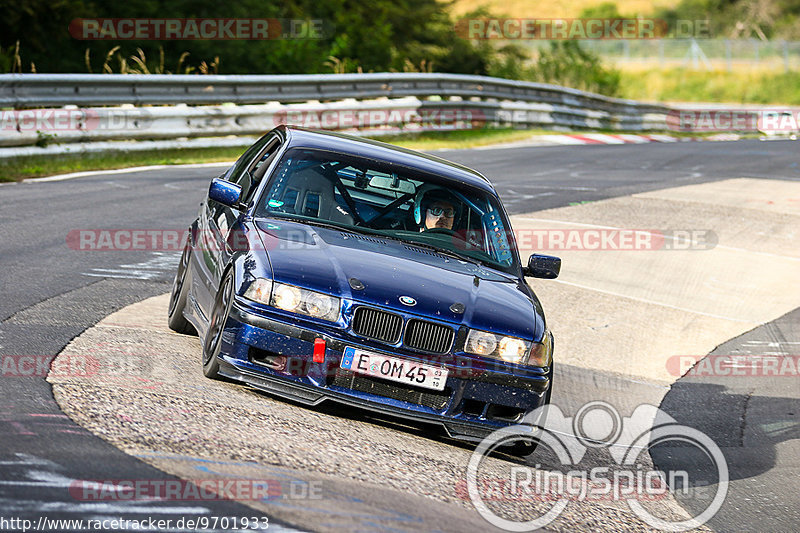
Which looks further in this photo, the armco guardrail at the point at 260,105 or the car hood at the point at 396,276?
the armco guardrail at the point at 260,105

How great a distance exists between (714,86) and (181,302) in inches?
2238

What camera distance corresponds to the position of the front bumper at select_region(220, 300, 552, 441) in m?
5.67

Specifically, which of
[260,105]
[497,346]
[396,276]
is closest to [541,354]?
[497,346]

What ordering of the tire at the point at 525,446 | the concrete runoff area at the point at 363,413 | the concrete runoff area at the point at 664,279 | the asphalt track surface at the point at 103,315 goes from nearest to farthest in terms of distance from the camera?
the asphalt track surface at the point at 103,315 → the concrete runoff area at the point at 363,413 → the tire at the point at 525,446 → the concrete runoff area at the point at 664,279

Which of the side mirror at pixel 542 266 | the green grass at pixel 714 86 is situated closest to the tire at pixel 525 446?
the side mirror at pixel 542 266

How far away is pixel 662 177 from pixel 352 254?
1476 centimetres

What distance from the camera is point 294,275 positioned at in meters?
5.82

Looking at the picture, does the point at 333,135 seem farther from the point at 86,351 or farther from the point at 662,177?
the point at 662,177

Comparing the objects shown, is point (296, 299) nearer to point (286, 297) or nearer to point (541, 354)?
point (286, 297)

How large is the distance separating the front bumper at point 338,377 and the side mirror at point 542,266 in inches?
56.3

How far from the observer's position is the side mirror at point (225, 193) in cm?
669

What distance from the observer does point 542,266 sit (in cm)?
719

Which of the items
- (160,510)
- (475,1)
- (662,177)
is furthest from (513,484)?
(475,1)

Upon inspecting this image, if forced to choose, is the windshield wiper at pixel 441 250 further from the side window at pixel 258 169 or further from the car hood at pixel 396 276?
the side window at pixel 258 169
